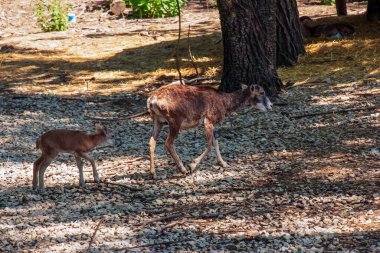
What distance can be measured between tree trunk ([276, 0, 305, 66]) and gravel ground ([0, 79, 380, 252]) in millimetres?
2245

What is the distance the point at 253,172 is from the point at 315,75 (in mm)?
4595

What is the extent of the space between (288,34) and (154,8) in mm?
7657

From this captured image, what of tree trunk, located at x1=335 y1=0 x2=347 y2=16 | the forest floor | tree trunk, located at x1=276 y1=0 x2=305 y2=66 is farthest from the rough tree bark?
tree trunk, located at x1=335 y1=0 x2=347 y2=16

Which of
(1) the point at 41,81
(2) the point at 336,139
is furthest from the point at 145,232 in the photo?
(1) the point at 41,81

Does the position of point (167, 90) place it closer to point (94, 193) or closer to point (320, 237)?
point (94, 193)

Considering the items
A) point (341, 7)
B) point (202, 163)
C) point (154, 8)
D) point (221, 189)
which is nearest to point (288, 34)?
point (341, 7)

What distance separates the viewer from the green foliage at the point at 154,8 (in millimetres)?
20031

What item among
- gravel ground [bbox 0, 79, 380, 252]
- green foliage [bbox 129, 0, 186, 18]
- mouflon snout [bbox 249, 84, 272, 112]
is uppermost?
green foliage [bbox 129, 0, 186, 18]

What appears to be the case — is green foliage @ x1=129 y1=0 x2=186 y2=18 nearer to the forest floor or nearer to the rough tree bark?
the forest floor

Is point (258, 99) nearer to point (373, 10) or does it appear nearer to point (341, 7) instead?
point (373, 10)

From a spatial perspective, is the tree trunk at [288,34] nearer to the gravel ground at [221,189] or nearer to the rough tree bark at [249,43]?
the rough tree bark at [249,43]

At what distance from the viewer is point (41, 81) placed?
1360cm

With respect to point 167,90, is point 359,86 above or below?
below

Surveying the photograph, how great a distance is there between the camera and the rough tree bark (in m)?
11.4
